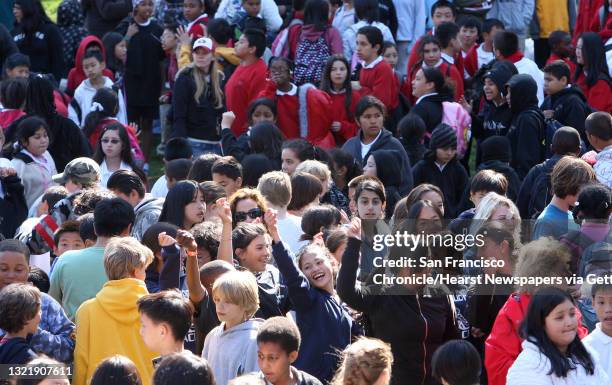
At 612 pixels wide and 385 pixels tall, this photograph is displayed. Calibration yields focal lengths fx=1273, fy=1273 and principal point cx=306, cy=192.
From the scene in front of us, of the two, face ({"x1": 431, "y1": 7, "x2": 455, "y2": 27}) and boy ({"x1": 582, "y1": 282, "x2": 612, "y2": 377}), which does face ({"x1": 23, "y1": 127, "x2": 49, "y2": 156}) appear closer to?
face ({"x1": 431, "y1": 7, "x2": 455, "y2": 27})

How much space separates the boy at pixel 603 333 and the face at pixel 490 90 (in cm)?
537

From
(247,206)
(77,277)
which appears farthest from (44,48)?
(77,277)

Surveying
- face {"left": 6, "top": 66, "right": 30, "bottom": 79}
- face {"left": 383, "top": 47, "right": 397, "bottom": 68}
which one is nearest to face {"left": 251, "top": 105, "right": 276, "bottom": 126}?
face {"left": 383, "top": 47, "right": 397, "bottom": 68}

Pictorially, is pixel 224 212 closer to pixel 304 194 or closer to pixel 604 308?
pixel 304 194

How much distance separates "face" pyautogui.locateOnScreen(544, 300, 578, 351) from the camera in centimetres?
611

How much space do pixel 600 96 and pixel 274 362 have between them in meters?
7.25

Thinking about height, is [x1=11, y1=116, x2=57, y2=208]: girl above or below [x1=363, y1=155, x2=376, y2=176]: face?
above

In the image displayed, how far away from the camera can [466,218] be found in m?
8.48

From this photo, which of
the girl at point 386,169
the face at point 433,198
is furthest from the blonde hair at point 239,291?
the girl at point 386,169

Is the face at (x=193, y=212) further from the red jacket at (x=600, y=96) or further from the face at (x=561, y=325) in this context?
the red jacket at (x=600, y=96)

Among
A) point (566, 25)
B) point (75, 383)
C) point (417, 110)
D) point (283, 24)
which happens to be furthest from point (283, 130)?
point (75, 383)

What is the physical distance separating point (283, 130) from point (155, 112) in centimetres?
297

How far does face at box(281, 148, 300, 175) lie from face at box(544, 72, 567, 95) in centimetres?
282

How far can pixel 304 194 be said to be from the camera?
8703 millimetres
